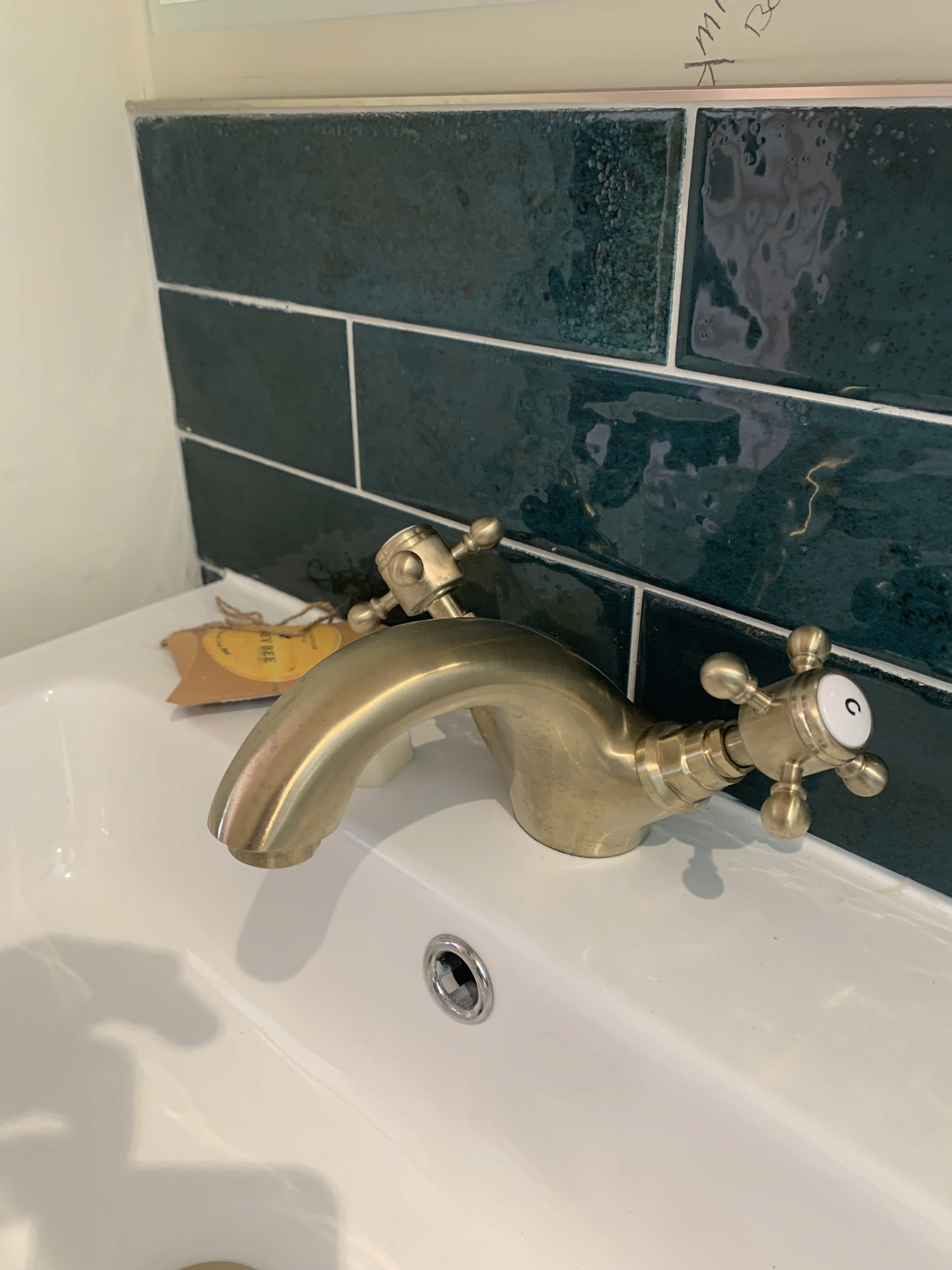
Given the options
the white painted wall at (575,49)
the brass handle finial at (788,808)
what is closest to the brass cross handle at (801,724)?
the brass handle finial at (788,808)

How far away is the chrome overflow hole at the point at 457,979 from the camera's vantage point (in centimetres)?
42

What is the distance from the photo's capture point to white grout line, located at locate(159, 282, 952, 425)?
36cm

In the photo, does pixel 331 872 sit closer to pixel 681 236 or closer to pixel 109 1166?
pixel 109 1166

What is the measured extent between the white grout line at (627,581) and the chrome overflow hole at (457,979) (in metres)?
0.16

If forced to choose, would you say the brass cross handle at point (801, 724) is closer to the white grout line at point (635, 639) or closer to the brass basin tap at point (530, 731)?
the brass basin tap at point (530, 731)

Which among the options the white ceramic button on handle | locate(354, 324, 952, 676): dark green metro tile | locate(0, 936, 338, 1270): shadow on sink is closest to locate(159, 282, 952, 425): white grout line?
locate(354, 324, 952, 676): dark green metro tile

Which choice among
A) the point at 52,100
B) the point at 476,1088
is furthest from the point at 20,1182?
the point at 52,100

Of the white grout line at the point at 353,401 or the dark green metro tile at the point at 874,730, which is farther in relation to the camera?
the white grout line at the point at 353,401

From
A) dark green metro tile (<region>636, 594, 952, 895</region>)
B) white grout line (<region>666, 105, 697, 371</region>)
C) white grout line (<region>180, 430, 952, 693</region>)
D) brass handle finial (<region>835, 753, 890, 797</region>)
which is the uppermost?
white grout line (<region>666, 105, 697, 371</region>)

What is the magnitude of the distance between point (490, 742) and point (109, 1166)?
26cm

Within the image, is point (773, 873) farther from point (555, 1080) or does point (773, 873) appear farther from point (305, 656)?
point (305, 656)

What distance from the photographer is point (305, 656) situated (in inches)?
22.6

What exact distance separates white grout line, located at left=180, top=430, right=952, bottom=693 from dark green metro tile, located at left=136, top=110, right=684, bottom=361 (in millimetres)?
107

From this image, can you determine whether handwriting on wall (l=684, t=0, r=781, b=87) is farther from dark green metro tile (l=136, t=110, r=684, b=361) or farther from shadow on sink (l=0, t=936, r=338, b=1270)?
shadow on sink (l=0, t=936, r=338, b=1270)
